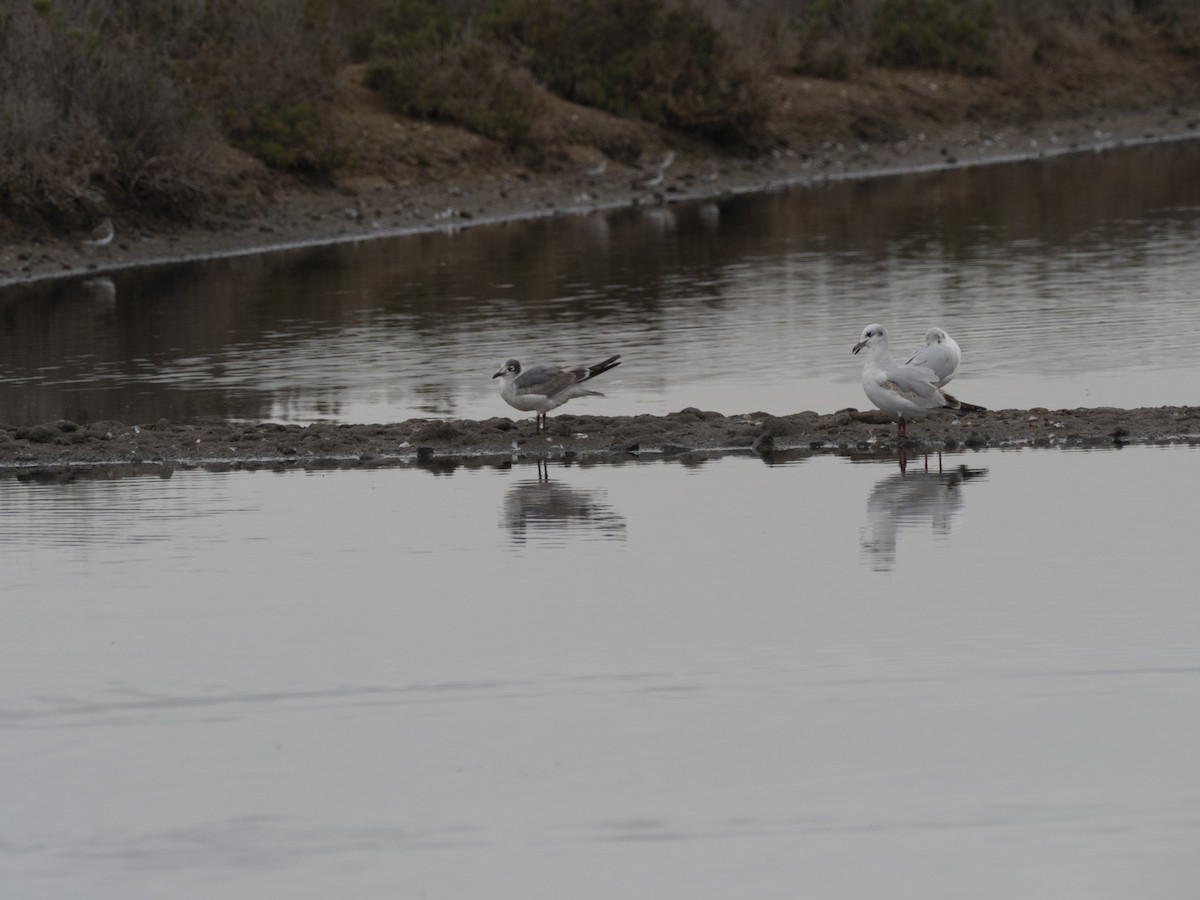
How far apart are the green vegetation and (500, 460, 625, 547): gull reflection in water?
18.3 metres

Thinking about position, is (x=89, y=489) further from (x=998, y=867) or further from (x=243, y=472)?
(x=998, y=867)

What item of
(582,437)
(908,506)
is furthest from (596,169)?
(908,506)

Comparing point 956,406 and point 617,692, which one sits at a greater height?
point 956,406

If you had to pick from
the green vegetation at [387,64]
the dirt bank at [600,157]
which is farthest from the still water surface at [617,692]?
the green vegetation at [387,64]

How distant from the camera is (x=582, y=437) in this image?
14.9 meters

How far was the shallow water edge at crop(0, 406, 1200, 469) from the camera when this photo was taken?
14312mm

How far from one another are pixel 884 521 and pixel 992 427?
2.94 meters

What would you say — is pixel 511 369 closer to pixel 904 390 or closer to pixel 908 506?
pixel 904 390

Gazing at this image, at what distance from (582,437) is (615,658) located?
574 cm

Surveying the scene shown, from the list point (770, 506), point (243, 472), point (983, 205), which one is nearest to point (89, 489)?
point (243, 472)

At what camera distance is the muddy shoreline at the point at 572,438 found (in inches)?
563

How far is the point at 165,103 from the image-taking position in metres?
32.5

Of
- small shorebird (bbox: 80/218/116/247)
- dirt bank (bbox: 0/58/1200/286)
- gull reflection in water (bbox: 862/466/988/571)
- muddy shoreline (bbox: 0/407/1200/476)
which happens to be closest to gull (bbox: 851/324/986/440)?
muddy shoreline (bbox: 0/407/1200/476)

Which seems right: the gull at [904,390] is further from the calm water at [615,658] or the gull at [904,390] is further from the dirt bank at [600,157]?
the dirt bank at [600,157]
